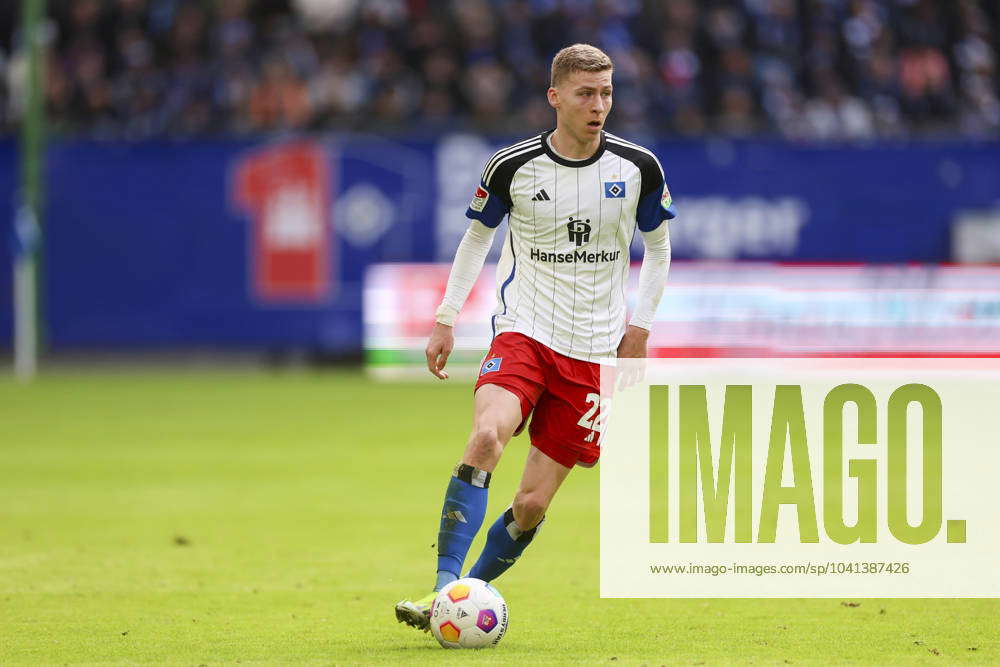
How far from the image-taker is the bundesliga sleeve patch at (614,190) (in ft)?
22.1

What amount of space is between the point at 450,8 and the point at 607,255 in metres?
19.1

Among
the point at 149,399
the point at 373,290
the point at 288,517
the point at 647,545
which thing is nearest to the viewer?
the point at 647,545

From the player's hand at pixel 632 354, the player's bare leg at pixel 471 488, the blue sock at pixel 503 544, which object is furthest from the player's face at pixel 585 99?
the blue sock at pixel 503 544

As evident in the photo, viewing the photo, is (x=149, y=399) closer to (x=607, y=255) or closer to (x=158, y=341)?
(x=158, y=341)

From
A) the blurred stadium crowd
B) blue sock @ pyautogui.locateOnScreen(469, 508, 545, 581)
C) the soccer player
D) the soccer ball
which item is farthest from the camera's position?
the blurred stadium crowd

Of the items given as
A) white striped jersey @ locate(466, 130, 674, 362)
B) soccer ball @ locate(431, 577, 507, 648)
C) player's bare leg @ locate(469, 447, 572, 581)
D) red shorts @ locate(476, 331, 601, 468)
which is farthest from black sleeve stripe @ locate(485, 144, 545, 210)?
soccer ball @ locate(431, 577, 507, 648)

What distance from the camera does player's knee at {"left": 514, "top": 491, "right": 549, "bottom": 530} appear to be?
22.1 feet

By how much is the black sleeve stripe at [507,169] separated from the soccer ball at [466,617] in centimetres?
160

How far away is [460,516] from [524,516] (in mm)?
368

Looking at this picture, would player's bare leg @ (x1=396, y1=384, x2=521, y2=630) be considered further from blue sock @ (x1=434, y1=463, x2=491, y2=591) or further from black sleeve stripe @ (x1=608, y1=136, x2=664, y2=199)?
black sleeve stripe @ (x1=608, y1=136, x2=664, y2=199)

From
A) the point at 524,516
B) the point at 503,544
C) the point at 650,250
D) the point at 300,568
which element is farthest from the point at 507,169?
the point at 300,568

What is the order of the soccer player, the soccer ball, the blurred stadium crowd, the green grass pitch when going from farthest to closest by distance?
the blurred stadium crowd
the soccer player
the green grass pitch
the soccer ball

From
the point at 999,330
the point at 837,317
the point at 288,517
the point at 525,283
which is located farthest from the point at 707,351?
the point at 525,283

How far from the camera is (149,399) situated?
66.4 ft
